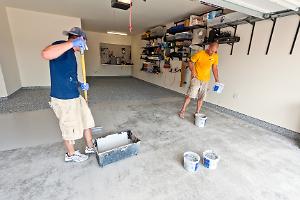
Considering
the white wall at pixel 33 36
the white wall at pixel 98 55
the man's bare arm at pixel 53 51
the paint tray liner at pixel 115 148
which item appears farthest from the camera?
the white wall at pixel 98 55

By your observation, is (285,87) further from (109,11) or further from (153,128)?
(109,11)

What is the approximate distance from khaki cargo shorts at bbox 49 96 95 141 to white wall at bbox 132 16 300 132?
309cm

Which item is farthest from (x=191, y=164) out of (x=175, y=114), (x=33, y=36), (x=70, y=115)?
(x=33, y=36)

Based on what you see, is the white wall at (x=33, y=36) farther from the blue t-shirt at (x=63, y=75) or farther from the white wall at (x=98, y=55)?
the blue t-shirt at (x=63, y=75)

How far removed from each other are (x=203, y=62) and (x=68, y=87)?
2302 mm

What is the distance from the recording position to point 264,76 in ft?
9.59

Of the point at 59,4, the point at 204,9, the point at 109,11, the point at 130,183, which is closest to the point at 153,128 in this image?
the point at 130,183

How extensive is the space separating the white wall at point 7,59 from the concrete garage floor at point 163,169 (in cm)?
203

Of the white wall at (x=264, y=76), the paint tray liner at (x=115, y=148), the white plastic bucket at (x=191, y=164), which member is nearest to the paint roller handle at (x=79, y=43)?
the paint tray liner at (x=115, y=148)

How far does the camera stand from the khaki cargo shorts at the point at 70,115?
1584 mm

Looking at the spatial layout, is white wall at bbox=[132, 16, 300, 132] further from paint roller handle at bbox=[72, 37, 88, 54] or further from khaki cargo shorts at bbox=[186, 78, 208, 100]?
paint roller handle at bbox=[72, 37, 88, 54]

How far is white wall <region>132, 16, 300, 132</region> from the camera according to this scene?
8.38ft

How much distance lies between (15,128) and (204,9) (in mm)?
4657

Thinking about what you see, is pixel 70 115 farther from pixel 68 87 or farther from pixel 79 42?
Answer: pixel 79 42
